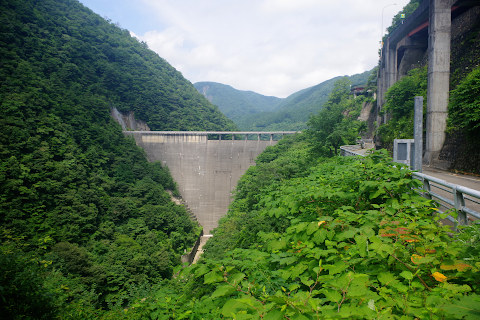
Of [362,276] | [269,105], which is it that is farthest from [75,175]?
[269,105]

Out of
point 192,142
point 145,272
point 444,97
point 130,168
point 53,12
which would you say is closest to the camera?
point 444,97

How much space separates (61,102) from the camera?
2455 cm

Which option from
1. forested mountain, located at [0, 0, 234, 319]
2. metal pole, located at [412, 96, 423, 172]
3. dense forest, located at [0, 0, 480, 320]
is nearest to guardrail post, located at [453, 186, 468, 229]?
dense forest, located at [0, 0, 480, 320]

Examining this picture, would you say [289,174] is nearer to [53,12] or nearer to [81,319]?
[81,319]

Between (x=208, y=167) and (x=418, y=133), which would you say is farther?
(x=208, y=167)

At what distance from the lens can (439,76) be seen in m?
11.3

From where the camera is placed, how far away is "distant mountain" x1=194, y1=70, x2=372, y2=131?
2800 inches

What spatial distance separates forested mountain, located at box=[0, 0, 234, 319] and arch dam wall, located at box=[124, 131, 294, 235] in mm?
1827

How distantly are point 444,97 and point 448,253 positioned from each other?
12343 mm

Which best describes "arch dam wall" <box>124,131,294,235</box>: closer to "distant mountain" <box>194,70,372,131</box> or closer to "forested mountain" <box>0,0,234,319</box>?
"forested mountain" <box>0,0,234,319</box>

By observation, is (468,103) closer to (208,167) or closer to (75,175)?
(208,167)

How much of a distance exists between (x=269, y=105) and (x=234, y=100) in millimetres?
25814

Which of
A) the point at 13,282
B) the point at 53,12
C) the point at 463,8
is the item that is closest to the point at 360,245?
the point at 13,282

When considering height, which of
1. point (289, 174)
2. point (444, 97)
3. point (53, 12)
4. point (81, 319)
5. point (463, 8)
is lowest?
point (81, 319)
